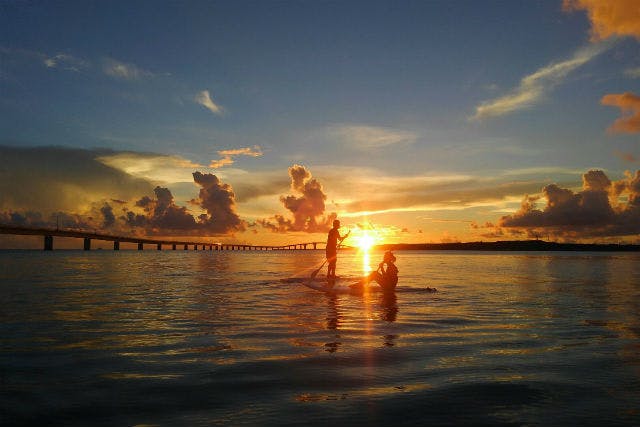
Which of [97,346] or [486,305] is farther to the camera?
[486,305]

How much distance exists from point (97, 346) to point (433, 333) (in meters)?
8.83

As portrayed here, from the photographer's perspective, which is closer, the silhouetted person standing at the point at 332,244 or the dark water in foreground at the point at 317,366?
the dark water in foreground at the point at 317,366

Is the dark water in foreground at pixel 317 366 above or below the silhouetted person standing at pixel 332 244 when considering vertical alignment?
below

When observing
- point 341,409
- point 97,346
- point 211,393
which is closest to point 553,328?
point 341,409

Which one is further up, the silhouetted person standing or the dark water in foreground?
the silhouetted person standing

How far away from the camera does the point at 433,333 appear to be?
13.6m

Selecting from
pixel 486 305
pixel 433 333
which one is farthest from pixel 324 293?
pixel 433 333

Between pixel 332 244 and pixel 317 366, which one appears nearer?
pixel 317 366

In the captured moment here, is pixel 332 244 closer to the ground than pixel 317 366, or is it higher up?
higher up

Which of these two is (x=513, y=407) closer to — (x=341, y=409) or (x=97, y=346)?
(x=341, y=409)

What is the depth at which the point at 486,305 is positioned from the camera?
2089 cm

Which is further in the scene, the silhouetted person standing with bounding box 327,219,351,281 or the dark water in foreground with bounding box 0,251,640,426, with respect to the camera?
the silhouetted person standing with bounding box 327,219,351,281

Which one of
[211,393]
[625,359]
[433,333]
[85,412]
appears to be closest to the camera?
[85,412]

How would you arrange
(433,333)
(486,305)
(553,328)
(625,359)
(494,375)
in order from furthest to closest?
(486,305) < (553,328) < (433,333) < (625,359) < (494,375)
